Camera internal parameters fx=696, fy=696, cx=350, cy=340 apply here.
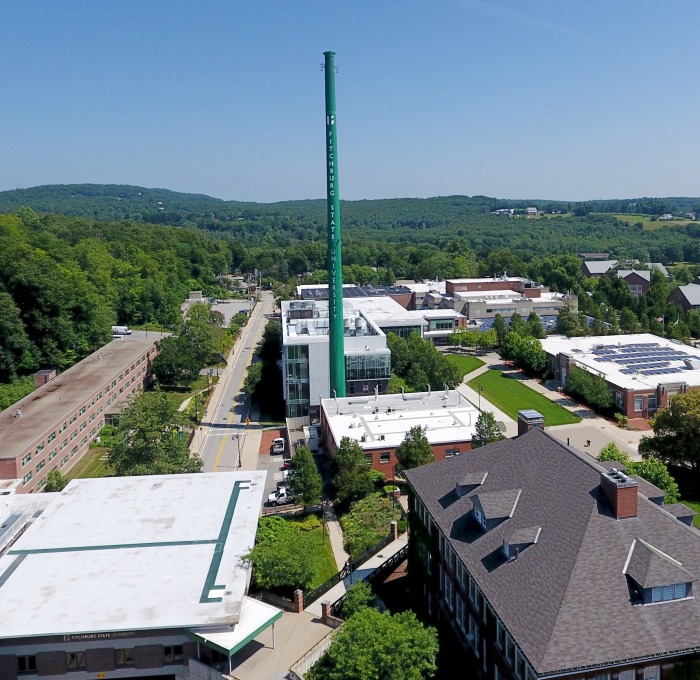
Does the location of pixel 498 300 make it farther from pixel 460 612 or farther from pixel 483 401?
pixel 460 612

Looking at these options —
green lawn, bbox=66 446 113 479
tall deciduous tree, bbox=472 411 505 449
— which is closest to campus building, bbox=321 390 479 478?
tall deciduous tree, bbox=472 411 505 449

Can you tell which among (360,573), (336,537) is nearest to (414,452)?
(336,537)

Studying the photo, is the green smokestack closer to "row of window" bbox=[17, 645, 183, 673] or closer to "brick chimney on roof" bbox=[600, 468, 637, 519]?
"row of window" bbox=[17, 645, 183, 673]

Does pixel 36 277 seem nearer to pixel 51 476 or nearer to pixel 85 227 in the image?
pixel 51 476

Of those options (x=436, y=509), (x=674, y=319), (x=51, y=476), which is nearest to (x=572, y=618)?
(x=436, y=509)

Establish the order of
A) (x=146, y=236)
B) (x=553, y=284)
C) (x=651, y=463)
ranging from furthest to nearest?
1. (x=146, y=236)
2. (x=553, y=284)
3. (x=651, y=463)
